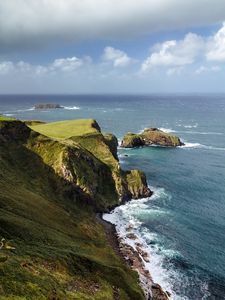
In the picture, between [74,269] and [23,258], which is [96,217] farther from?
[23,258]

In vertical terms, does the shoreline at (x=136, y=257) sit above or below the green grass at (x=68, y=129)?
below

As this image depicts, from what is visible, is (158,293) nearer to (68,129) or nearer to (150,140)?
(68,129)

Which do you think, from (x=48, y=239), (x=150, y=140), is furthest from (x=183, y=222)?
(x=150, y=140)

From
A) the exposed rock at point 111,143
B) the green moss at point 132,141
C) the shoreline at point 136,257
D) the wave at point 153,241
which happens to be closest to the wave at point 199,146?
the green moss at point 132,141

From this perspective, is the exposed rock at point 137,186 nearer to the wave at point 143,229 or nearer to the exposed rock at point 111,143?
the wave at point 143,229

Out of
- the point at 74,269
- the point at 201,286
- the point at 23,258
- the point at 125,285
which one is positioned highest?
the point at 23,258

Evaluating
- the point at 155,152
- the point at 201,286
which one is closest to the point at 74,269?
the point at 201,286
